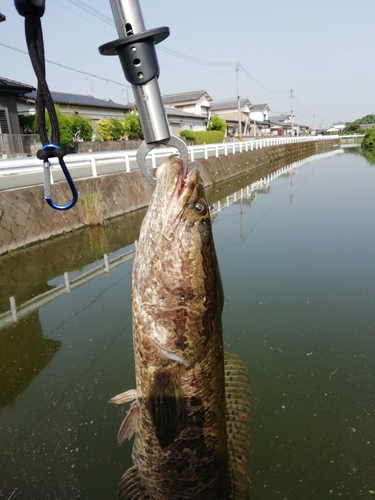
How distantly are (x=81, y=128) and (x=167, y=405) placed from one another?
23944 mm

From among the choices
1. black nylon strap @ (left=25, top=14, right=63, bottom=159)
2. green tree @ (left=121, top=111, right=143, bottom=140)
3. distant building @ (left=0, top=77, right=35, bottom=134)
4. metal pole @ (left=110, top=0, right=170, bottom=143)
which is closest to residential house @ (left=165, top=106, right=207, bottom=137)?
green tree @ (left=121, top=111, right=143, bottom=140)

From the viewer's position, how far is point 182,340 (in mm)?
1719

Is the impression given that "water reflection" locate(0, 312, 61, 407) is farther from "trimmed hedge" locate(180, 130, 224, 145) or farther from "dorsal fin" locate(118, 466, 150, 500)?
"trimmed hedge" locate(180, 130, 224, 145)

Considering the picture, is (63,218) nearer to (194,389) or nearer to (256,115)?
(194,389)

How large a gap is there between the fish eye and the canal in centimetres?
221

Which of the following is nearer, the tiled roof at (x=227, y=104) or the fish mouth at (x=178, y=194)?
the fish mouth at (x=178, y=194)

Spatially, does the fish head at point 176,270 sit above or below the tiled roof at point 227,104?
below

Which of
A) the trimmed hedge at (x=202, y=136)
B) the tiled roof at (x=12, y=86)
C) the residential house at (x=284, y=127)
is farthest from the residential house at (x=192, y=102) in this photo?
the tiled roof at (x=12, y=86)

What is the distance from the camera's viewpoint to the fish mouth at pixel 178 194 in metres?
1.71

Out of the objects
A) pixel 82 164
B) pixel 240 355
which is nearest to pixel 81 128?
pixel 82 164

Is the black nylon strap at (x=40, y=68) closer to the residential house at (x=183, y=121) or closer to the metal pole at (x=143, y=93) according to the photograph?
the metal pole at (x=143, y=93)

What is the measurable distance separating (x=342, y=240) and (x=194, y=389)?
7.76m

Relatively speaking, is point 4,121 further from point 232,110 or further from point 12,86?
point 232,110

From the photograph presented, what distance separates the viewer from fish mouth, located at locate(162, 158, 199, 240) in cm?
171
